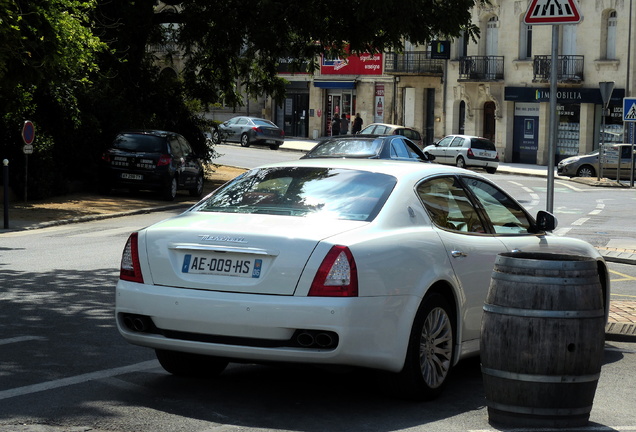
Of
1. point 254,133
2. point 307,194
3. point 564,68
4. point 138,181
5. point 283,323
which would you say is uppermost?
A: point 564,68

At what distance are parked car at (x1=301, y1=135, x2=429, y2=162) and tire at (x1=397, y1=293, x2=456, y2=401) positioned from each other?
54.8 feet

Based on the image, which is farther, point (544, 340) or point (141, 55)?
point (141, 55)

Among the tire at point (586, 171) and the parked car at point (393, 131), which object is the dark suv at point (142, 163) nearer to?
the parked car at point (393, 131)

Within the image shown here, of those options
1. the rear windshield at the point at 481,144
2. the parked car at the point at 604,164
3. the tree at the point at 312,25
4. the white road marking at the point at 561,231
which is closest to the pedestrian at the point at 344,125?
the rear windshield at the point at 481,144

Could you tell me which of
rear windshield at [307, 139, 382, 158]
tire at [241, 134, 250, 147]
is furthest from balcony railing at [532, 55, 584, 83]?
rear windshield at [307, 139, 382, 158]

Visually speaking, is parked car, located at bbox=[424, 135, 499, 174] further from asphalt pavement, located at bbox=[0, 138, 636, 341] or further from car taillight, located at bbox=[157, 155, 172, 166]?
car taillight, located at bbox=[157, 155, 172, 166]

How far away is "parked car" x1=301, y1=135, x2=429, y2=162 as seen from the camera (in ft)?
80.3

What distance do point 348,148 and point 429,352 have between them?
18081 millimetres

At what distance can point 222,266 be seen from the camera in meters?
6.70

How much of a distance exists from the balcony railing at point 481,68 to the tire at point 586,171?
12140mm

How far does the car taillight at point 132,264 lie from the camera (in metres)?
7.03

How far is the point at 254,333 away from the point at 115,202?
20.0m

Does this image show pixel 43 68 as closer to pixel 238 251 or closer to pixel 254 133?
pixel 238 251

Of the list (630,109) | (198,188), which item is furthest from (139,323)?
(630,109)
